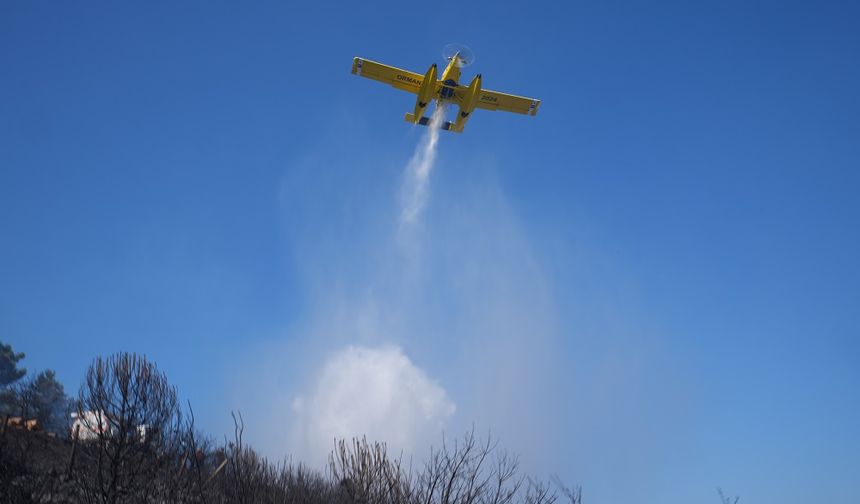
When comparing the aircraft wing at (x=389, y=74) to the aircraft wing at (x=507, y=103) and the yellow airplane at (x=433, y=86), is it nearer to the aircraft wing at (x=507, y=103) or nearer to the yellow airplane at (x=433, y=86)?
the yellow airplane at (x=433, y=86)

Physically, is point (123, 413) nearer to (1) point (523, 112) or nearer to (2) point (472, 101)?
(2) point (472, 101)

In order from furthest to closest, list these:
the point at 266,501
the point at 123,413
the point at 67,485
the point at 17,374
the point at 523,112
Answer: the point at 17,374
the point at 523,112
the point at 67,485
the point at 123,413
the point at 266,501

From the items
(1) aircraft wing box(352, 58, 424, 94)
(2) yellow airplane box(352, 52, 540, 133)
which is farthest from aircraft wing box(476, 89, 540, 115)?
(1) aircraft wing box(352, 58, 424, 94)

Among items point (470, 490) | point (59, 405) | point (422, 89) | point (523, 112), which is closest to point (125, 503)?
point (470, 490)

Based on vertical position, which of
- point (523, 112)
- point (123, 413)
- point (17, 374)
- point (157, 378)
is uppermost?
point (523, 112)

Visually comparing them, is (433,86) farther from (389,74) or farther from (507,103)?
(507,103)

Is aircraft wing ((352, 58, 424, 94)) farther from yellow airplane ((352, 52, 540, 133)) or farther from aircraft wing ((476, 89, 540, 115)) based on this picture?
aircraft wing ((476, 89, 540, 115))

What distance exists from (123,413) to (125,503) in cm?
252

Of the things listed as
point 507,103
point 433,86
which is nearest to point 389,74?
point 433,86

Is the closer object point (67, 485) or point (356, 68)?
point (67, 485)

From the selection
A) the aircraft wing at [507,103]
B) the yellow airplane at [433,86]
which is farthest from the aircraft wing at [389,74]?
the aircraft wing at [507,103]

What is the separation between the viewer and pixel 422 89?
2506 centimetres

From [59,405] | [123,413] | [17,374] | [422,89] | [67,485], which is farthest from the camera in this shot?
[17,374]

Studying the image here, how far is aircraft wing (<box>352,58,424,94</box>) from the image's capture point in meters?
26.2
